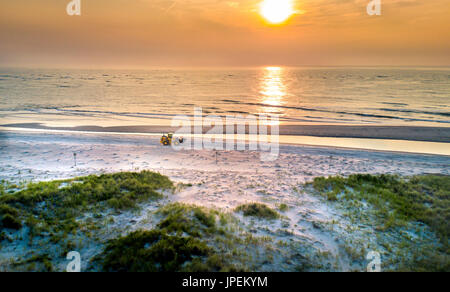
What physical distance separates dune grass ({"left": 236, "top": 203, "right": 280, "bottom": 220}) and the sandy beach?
388 millimetres

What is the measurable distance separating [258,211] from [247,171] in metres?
5.61

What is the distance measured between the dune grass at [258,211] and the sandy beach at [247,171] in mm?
388

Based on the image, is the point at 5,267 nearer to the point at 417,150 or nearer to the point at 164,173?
the point at 164,173

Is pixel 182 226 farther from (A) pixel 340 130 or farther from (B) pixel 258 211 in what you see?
(A) pixel 340 130

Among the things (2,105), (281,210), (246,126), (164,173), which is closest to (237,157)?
(164,173)

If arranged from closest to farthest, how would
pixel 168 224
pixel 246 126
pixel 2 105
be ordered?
1. pixel 168 224
2. pixel 246 126
3. pixel 2 105

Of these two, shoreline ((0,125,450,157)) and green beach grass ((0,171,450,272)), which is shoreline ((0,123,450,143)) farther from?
green beach grass ((0,171,450,272))

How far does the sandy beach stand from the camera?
830 centimetres

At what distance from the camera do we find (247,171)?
15312mm

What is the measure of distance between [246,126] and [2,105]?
44.8m

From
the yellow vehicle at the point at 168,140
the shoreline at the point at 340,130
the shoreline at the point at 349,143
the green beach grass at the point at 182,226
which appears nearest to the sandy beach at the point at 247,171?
the green beach grass at the point at 182,226

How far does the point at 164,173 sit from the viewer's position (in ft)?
47.5

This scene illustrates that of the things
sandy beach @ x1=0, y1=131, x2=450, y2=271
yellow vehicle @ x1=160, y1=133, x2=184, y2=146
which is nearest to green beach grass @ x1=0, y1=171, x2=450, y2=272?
sandy beach @ x1=0, y1=131, x2=450, y2=271

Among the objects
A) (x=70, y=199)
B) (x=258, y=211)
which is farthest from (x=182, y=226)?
(x=70, y=199)
